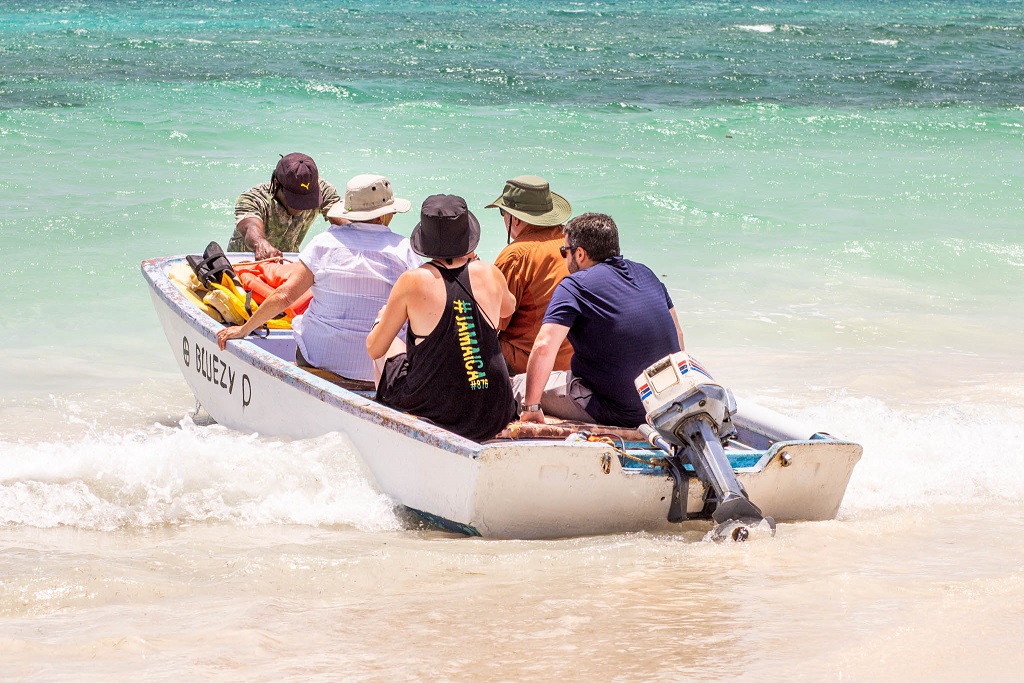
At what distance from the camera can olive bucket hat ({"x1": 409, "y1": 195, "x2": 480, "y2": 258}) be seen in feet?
15.2

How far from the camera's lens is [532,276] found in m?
5.36

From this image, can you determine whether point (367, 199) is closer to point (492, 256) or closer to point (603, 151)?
point (492, 256)

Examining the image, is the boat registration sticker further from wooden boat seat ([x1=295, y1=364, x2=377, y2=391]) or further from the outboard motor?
wooden boat seat ([x1=295, y1=364, x2=377, y2=391])

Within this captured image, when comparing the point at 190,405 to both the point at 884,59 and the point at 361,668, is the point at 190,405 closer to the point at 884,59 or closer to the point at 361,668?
the point at 361,668

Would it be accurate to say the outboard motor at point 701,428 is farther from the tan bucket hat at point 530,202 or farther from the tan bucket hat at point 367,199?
the tan bucket hat at point 367,199

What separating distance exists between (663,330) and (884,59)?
92.8 feet

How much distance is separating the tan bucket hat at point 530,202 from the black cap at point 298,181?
177 cm

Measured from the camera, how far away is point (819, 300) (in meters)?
10.3

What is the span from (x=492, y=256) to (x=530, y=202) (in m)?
6.32

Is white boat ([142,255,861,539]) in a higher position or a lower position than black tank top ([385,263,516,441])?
lower

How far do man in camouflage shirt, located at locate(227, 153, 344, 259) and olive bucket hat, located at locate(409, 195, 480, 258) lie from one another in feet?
7.20

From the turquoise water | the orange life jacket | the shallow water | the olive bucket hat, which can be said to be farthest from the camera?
the turquoise water

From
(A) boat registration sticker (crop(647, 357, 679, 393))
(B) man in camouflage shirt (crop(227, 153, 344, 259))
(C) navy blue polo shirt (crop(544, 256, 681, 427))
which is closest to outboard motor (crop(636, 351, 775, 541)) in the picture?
(A) boat registration sticker (crop(647, 357, 679, 393))

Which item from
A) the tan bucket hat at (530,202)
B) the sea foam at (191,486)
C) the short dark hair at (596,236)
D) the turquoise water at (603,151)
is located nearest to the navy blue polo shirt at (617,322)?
the short dark hair at (596,236)
